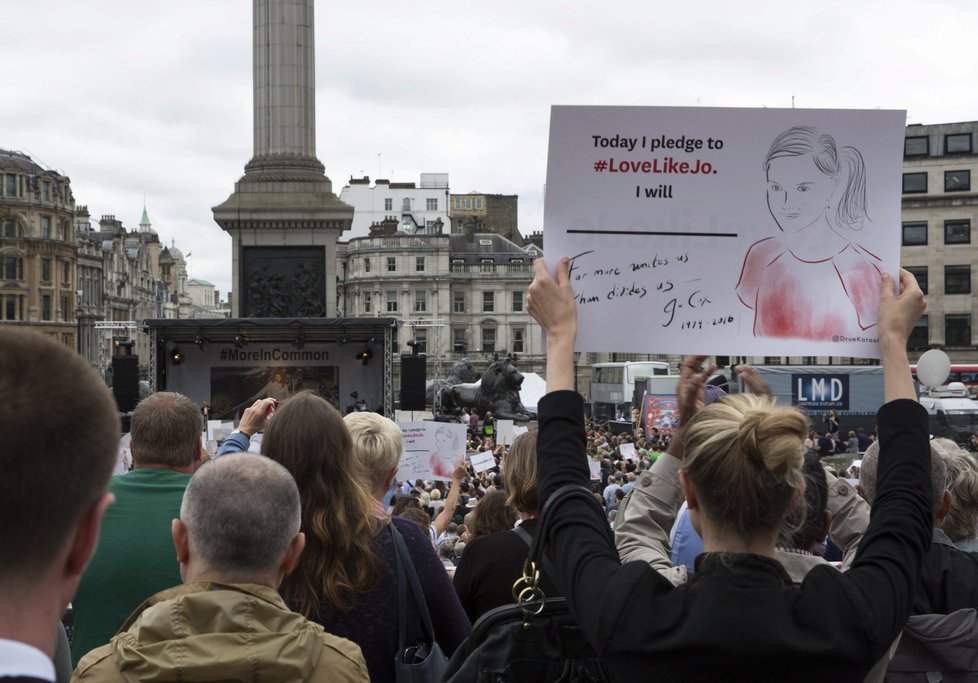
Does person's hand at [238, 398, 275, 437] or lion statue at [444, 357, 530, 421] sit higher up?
person's hand at [238, 398, 275, 437]

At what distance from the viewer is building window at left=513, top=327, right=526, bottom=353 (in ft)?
271

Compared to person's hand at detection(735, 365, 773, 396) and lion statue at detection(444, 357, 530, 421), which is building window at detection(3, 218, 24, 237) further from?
person's hand at detection(735, 365, 773, 396)

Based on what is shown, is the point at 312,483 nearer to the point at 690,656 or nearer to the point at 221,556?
the point at 221,556

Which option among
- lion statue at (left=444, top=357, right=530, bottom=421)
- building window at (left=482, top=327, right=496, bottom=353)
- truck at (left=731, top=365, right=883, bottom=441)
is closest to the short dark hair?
truck at (left=731, top=365, right=883, bottom=441)

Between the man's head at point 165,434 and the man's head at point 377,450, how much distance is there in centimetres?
61

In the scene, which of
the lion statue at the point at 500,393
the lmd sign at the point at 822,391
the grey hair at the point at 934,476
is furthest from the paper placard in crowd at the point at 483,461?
the lion statue at the point at 500,393

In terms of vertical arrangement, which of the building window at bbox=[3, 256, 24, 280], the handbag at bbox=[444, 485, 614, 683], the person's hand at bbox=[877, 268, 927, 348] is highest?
the building window at bbox=[3, 256, 24, 280]

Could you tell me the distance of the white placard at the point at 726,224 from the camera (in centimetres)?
321

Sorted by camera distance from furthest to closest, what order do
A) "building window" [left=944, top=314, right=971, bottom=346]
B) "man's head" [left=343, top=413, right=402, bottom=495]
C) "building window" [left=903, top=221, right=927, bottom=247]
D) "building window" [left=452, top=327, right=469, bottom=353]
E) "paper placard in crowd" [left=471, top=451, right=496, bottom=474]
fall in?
"building window" [left=452, top=327, right=469, bottom=353] → "building window" [left=903, top=221, right=927, bottom=247] → "building window" [left=944, top=314, right=971, bottom=346] → "paper placard in crowd" [left=471, top=451, right=496, bottom=474] → "man's head" [left=343, top=413, right=402, bottom=495]

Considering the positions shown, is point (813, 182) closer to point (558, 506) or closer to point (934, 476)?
point (934, 476)

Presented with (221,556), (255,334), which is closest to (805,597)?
(221,556)

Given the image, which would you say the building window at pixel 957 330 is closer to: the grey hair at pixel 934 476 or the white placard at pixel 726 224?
the grey hair at pixel 934 476

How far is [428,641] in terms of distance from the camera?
137 inches

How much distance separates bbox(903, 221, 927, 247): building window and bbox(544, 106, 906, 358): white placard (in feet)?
189
